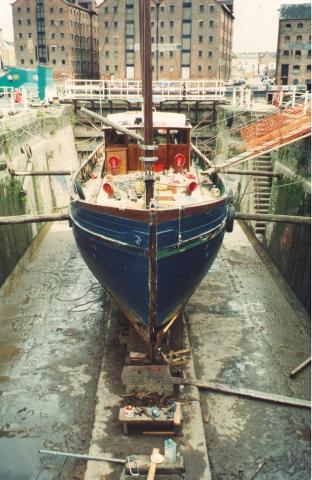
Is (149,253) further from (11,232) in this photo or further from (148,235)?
(11,232)

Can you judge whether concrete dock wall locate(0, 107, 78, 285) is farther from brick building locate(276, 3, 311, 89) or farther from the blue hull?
brick building locate(276, 3, 311, 89)

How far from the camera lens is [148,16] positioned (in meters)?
8.16

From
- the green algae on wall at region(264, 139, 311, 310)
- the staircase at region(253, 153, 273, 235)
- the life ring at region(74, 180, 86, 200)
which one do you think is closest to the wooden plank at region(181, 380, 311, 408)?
the green algae on wall at region(264, 139, 311, 310)

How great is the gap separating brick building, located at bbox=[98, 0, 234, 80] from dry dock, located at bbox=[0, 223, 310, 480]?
4893 centimetres

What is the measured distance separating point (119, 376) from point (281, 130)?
33.8ft

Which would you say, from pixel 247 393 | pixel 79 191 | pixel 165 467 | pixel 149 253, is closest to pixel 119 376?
pixel 247 393

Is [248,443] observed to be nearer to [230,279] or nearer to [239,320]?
[239,320]

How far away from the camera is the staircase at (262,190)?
19.3 metres

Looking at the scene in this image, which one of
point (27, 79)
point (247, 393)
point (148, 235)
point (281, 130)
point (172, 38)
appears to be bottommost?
point (247, 393)

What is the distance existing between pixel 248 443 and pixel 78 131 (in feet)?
88.1

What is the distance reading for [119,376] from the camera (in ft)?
33.2

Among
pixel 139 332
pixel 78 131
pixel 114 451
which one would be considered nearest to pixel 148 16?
pixel 139 332

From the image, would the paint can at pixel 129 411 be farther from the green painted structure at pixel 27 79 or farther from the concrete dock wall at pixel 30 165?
the green painted structure at pixel 27 79

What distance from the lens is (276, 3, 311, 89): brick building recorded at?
6306 cm
